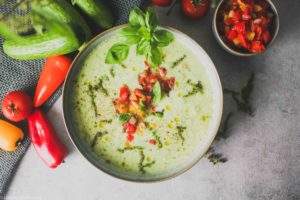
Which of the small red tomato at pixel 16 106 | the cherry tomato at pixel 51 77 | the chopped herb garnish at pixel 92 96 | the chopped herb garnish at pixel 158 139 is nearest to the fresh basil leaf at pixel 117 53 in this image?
the chopped herb garnish at pixel 92 96

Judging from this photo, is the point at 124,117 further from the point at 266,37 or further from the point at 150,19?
the point at 266,37

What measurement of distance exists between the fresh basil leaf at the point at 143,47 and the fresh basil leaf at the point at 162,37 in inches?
1.8

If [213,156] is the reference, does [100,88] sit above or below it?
above

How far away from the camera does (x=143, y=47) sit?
5.55 feet

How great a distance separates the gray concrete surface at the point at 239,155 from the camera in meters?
2.07

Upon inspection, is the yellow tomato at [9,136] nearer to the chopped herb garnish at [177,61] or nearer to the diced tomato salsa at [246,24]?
the chopped herb garnish at [177,61]

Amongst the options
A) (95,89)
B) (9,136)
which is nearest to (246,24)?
(95,89)

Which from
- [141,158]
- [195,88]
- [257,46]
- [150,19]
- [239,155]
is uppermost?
[150,19]

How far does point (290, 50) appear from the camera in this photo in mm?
2084

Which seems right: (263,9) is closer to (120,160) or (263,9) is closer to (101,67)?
(101,67)

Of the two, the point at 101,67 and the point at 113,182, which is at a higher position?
the point at 101,67

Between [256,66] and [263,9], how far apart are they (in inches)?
12.9

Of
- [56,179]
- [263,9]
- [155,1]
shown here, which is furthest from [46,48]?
[263,9]

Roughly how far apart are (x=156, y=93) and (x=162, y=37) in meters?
0.30
